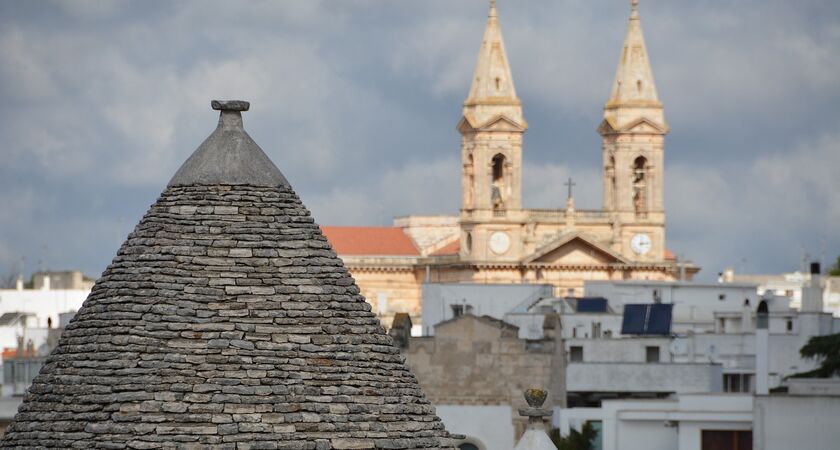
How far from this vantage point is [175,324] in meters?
12.7

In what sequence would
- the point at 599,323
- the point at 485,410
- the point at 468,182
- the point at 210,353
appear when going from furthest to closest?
1. the point at 468,182
2. the point at 599,323
3. the point at 485,410
4. the point at 210,353

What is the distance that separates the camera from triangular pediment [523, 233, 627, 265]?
154500mm

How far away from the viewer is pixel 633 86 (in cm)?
15675

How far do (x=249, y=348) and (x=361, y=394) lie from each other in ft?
2.18

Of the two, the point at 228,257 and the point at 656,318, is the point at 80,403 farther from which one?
the point at 656,318

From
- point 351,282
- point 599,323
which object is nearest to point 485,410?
point 599,323

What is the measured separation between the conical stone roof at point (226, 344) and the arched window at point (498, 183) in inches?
5725

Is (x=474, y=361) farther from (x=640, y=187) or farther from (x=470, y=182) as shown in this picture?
(x=640, y=187)

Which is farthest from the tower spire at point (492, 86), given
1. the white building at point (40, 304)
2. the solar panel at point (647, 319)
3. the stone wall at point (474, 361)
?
the stone wall at point (474, 361)

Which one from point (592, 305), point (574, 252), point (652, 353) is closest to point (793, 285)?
point (574, 252)

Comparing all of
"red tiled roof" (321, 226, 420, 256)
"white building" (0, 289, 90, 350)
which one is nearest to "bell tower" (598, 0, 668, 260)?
"red tiled roof" (321, 226, 420, 256)

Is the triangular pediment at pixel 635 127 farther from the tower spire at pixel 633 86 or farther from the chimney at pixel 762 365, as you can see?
the chimney at pixel 762 365

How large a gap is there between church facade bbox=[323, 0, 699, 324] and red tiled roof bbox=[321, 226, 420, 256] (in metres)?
6.28

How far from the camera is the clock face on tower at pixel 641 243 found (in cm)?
15962
